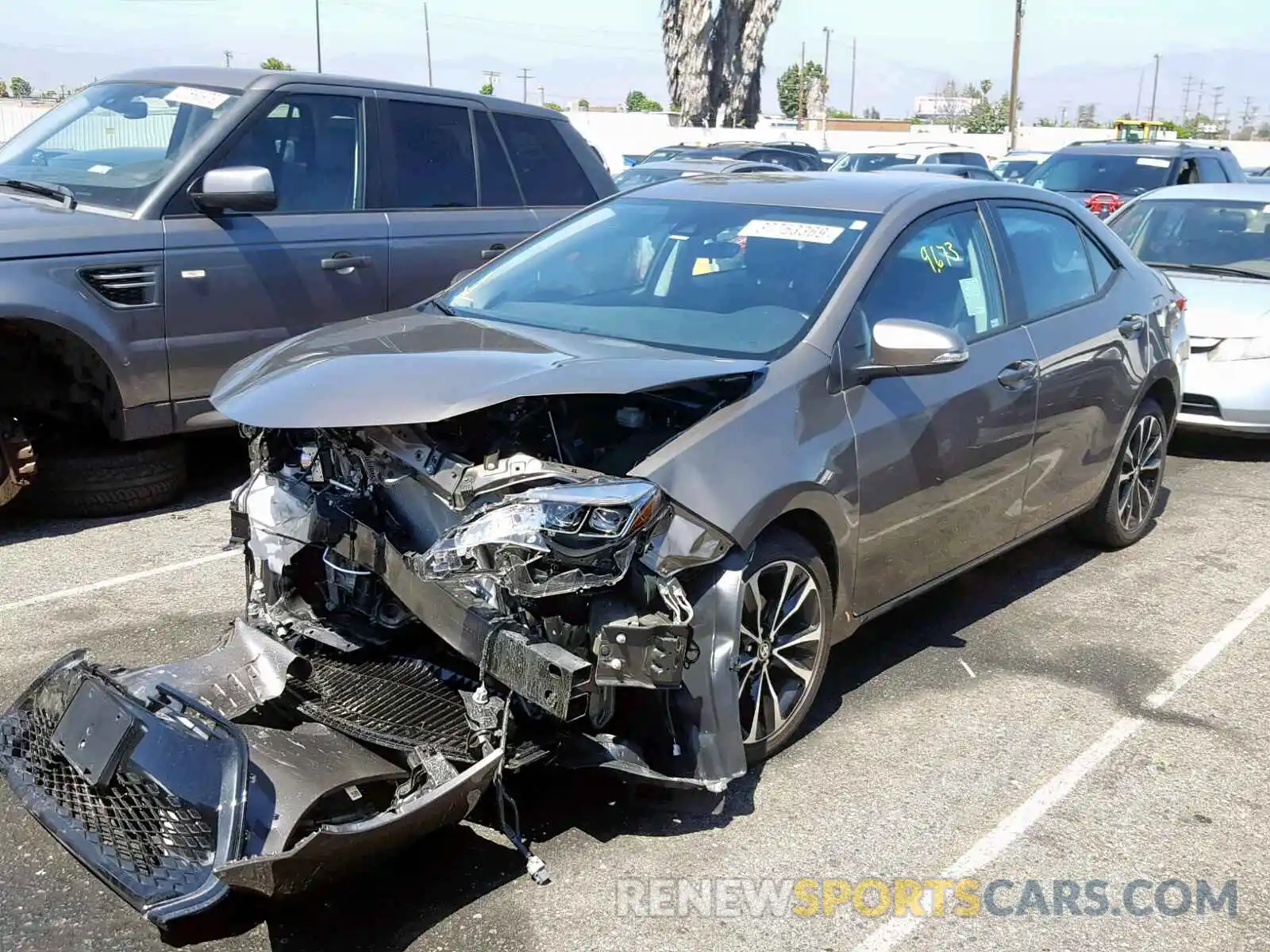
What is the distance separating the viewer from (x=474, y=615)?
3316 millimetres

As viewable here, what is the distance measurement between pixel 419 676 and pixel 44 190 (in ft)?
12.5

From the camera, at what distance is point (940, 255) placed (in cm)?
464

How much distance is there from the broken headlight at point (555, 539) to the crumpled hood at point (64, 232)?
331cm

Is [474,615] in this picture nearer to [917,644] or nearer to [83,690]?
[83,690]

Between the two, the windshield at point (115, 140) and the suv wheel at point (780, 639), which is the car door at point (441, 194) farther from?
the suv wheel at point (780, 639)

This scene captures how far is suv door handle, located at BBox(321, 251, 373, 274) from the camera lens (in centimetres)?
652

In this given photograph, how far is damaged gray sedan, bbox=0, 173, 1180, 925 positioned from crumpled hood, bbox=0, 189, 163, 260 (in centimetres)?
175

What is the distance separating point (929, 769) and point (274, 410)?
2274 millimetres

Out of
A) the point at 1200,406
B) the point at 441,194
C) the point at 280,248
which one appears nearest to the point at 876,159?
the point at 1200,406

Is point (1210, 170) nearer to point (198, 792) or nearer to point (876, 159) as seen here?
point (876, 159)

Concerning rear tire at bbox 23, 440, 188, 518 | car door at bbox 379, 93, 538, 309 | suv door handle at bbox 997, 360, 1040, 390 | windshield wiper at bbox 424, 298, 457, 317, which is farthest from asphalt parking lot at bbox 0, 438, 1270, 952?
car door at bbox 379, 93, 538, 309

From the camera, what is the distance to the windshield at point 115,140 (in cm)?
620

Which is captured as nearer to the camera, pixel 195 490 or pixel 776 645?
pixel 776 645

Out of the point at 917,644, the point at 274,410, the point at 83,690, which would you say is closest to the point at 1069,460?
the point at 917,644
